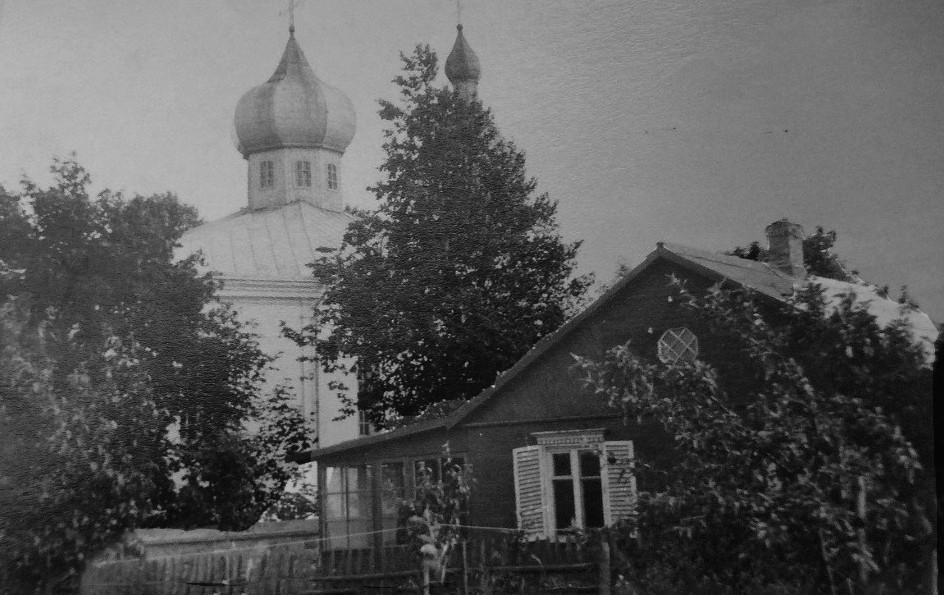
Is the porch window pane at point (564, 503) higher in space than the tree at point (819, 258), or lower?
lower

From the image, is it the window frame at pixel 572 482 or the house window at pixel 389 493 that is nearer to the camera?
the window frame at pixel 572 482

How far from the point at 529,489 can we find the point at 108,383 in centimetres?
521

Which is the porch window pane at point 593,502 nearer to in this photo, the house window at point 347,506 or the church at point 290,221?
the house window at point 347,506

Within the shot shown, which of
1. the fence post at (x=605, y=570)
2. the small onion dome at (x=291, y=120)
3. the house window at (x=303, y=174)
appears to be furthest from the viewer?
the house window at (x=303, y=174)

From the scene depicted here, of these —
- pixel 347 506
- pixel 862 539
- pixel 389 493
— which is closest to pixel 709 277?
pixel 862 539

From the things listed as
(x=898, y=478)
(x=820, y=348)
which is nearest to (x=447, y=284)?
(x=820, y=348)

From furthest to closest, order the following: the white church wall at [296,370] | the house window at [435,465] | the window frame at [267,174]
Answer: the window frame at [267,174]
the white church wall at [296,370]
the house window at [435,465]

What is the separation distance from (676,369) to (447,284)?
7.66 m

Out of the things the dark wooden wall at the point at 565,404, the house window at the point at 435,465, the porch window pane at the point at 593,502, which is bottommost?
the porch window pane at the point at 593,502

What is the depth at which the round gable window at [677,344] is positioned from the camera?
43.9 ft

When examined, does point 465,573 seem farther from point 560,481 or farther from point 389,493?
point 389,493

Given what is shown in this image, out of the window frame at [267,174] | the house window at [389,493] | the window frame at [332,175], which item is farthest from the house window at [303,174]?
the house window at [389,493]

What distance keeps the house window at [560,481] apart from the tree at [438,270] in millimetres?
3147

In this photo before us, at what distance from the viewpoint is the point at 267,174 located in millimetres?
29750
